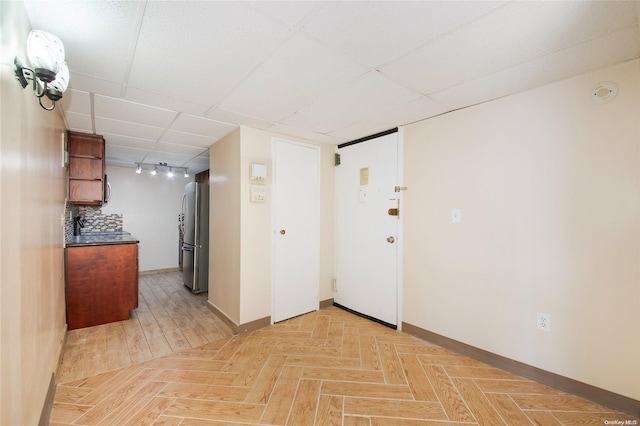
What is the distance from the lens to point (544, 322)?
6.45 ft

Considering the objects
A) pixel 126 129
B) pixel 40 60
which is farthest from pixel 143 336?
pixel 40 60

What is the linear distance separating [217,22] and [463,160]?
2200mm

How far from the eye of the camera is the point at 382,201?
3.06 m

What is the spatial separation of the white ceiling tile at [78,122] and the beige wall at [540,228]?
11.2ft

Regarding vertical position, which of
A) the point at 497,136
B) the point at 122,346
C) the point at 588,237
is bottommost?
the point at 122,346

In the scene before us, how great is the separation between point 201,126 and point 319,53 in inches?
71.7

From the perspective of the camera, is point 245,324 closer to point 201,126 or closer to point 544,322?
point 201,126

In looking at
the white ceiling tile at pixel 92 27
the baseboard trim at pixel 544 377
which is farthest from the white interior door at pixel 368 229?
Result: the white ceiling tile at pixel 92 27

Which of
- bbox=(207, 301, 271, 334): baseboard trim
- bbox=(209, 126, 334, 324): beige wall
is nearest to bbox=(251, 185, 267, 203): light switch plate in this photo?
bbox=(209, 126, 334, 324): beige wall

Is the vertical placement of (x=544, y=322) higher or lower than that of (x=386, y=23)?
lower

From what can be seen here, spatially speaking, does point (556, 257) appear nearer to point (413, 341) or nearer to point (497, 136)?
point (497, 136)

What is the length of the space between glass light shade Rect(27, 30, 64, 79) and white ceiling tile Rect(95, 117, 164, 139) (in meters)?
1.75

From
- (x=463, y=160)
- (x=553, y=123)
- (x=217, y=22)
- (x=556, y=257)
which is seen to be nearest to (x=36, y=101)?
(x=217, y=22)

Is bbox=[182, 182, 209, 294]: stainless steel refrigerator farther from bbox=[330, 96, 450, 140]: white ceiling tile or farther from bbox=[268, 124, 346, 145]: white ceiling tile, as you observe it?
bbox=[330, 96, 450, 140]: white ceiling tile
